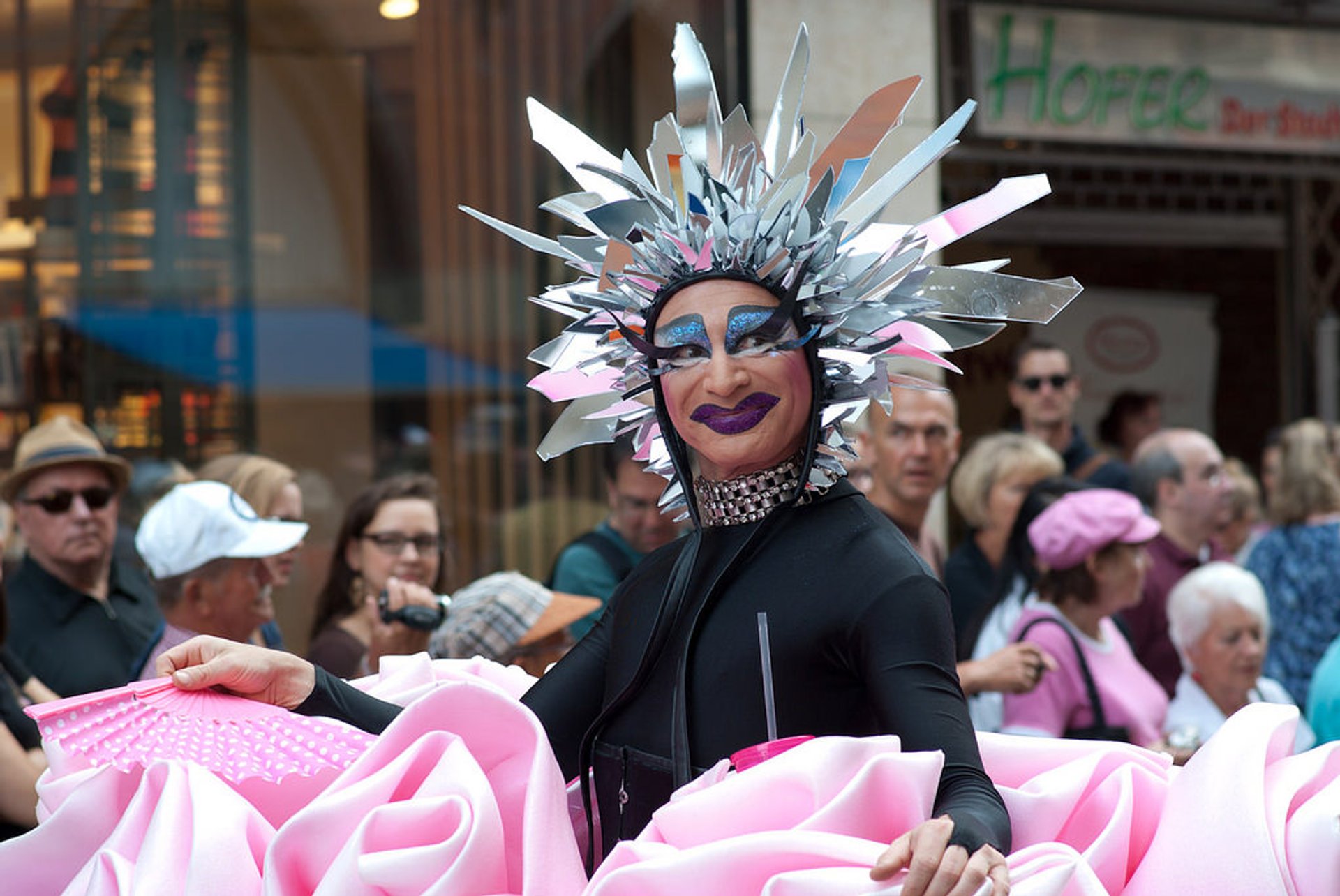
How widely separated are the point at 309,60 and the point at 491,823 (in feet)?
18.5

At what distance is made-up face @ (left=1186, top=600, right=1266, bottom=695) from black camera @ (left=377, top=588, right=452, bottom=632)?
220 centimetres

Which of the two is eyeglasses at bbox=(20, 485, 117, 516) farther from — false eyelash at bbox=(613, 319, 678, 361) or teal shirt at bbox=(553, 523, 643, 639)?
false eyelash at bbox=(613, 319, 678, 361)

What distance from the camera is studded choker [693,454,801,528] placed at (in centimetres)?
227

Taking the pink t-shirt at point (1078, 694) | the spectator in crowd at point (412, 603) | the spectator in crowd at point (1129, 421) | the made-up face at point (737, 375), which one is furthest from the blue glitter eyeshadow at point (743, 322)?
the spectator in crowd at point (1129, 421)

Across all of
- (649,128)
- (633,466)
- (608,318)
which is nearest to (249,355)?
(649,128)

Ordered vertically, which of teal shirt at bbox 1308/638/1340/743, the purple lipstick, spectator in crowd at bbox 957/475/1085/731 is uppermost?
the purple lipstick

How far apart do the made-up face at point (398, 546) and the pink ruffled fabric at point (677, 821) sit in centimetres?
226

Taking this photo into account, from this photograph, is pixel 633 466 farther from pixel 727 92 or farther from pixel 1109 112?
pixel 1109 112

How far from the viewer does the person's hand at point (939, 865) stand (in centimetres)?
170

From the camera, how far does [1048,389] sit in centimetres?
659

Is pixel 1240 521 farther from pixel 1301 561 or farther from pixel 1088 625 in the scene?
pixel 1088 625

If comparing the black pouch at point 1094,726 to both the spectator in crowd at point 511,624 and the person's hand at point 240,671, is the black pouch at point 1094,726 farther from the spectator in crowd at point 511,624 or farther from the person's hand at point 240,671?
the person's hand at point 240,671

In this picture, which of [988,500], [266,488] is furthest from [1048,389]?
[266,488]

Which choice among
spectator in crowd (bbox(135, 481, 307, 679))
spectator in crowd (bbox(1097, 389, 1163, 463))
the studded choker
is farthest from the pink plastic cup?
spectator in crowd (bbox(1097, 389, 1163, 463))
